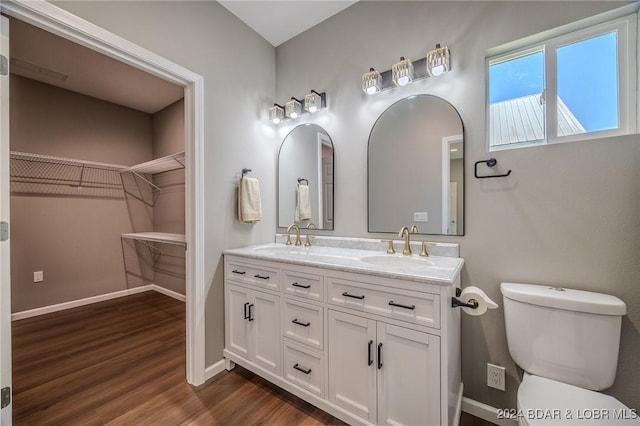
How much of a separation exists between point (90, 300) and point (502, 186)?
4497mm

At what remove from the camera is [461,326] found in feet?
5.13

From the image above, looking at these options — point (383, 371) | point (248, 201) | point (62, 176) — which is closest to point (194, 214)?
point (248, 201)

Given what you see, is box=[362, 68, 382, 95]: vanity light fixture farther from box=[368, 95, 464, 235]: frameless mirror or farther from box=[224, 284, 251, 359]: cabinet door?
box=[224, 284, 251, 359]: cabinet door

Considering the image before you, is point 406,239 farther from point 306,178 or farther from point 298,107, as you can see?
point 298,107

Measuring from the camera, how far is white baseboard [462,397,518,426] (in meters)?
1.44

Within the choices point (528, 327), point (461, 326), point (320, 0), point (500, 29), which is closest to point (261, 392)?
point (461, 326)

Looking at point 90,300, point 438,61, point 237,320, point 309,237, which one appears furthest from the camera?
point 90,300

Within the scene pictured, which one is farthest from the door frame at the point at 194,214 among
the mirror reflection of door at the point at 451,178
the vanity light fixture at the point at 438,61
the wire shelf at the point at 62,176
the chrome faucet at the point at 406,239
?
the wire shelf at the point at 62,176

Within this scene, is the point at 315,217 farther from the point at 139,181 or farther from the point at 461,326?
the point at 139,181

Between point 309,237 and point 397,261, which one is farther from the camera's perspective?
point 309,237

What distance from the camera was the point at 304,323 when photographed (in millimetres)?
1506

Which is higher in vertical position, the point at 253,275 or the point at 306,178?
the point at 306,178

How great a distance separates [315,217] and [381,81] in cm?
114

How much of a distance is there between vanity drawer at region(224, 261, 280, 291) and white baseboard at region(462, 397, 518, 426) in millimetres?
1314
